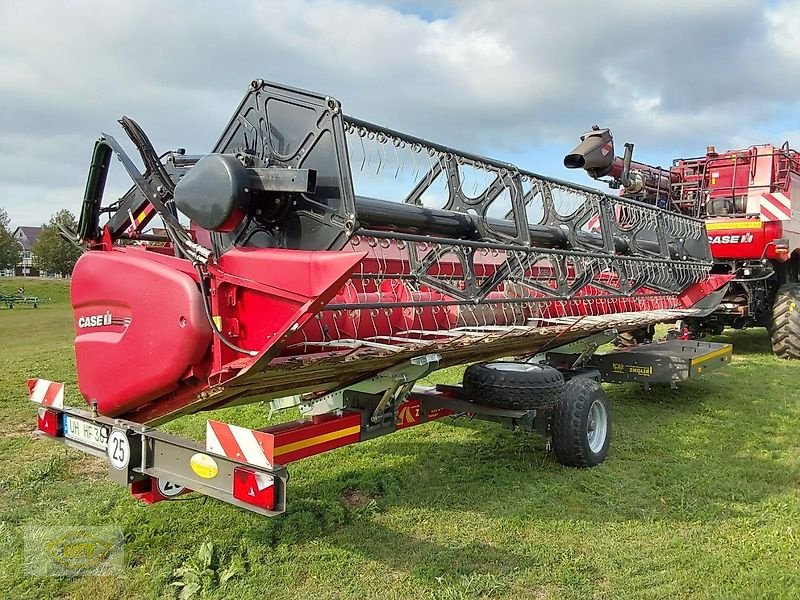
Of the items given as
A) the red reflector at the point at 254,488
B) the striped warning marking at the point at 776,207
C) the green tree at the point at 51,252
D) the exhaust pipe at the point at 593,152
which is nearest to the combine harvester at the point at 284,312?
the red reflector at the point at 254,488

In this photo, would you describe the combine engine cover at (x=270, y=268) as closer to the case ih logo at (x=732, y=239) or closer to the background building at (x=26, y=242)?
the case ih logo at (x=732, y=239)

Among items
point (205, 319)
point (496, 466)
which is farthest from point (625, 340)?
point (205, 319)

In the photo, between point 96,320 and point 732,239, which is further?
point 732,239

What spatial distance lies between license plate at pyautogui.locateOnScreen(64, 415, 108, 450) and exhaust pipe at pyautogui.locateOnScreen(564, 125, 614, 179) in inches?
195

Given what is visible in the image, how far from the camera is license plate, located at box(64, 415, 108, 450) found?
10.6 feet

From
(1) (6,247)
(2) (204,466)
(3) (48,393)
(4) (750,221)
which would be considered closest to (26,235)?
(1) (6,247)

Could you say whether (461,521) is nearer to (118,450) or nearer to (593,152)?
(118,450)

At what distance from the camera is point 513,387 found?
164 inches

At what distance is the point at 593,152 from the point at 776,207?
4338mm

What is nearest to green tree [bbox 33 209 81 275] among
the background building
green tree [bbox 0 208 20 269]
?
green tree [bbox 0 208 20 269]

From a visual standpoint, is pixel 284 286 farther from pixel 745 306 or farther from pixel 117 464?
pixel 745 306

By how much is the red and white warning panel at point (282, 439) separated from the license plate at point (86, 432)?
74 cm

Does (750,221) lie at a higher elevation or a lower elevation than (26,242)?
lower

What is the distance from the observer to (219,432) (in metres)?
2.81
